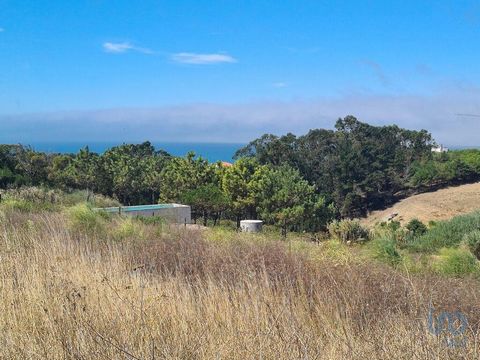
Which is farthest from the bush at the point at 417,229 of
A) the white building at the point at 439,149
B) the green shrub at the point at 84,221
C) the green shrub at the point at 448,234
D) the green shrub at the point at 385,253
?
the white building at the point at 439,149

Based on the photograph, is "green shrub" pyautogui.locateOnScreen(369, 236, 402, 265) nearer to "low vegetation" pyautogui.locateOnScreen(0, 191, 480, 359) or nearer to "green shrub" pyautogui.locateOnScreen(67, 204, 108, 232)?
"low vegetation" pyautogui.locateOnScreen(0, 191, 480, 359)

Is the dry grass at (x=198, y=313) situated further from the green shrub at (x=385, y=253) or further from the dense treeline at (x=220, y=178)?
the dense treeline at (x=220, y=178)

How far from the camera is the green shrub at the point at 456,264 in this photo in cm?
961

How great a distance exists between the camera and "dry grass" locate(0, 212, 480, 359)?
310 cm

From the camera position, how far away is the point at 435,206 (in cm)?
5512

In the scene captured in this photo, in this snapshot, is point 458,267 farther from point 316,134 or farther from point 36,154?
point 316,134

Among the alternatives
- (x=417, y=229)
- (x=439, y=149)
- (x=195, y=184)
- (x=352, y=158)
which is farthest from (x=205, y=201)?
(x=439, y=149)

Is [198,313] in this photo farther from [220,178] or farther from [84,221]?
[220,178]

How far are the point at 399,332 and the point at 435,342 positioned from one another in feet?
1.08

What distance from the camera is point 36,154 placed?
35406 mm

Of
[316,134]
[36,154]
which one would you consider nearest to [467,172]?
[316,134]

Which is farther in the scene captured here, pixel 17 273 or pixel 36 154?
pixel 36 154

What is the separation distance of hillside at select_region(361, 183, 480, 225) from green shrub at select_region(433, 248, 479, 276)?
4025 centimetres

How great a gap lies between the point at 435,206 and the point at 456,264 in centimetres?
4826
